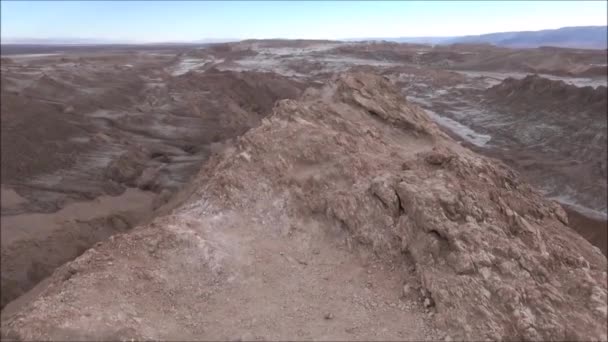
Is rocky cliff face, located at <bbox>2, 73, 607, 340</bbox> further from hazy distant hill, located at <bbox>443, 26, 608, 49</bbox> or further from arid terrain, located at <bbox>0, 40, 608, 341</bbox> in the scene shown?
hazy distant hill, located at <bbox>443, 26, 608, 49</bbox>

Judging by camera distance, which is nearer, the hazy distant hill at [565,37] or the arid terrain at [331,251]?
the arid terrain at [331,251]

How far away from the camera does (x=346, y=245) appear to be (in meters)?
7.07

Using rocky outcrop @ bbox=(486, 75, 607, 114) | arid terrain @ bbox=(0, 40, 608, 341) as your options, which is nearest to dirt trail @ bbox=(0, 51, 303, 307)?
arid terrain @ bbox=(0, 40, 608, 341)

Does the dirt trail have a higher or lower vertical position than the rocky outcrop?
lower

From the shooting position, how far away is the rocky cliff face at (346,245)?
5.64m

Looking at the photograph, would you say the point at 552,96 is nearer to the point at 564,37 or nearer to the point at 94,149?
the point at 94,149

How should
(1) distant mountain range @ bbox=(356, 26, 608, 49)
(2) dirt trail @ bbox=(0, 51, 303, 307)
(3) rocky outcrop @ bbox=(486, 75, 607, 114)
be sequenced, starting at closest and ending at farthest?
(2) dirt trail @ bbox=(0, 51, 303, 307), (3) rocky outcrop @ bbox=(486, 75, 607, 114), (1) distant mountain range @ bbox=(356, 26, 608, 49)

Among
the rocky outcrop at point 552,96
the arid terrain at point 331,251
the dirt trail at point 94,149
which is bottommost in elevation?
the dirt trail at point 94,149

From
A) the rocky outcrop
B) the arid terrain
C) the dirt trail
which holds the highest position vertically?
the arid terrain

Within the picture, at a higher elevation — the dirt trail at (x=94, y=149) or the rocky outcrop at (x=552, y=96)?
the rocky outcrop at (x=552, y=96)

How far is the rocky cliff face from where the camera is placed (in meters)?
5.64

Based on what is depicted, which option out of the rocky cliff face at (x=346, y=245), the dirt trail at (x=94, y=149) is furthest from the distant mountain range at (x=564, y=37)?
the rocky cliff face at (x=346, y=245)

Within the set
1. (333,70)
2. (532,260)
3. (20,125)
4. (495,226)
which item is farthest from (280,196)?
(333,70)

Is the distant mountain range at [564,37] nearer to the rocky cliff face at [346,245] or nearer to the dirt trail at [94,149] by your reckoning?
the dirt trail at [94,149]
